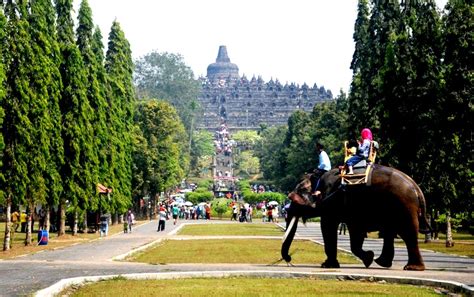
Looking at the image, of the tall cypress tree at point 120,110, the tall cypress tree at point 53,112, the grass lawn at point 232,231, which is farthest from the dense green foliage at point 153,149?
the tall cypress tree at point 53,112

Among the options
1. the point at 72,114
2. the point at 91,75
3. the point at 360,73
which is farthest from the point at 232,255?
the point at 360,73

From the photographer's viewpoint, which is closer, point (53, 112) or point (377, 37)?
point (53, 112)

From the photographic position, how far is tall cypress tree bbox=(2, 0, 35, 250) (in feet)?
119

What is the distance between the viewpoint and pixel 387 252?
21.9m

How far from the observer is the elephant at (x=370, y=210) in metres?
21.3

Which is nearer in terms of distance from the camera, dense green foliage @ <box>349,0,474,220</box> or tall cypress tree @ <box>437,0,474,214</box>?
tall cypress tree @ <box>437,0,474,214</box>

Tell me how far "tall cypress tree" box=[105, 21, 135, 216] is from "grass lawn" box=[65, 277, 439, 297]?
44654mm

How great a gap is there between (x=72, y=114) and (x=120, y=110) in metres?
18.1

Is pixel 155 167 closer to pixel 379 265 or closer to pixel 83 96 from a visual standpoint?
pixel 83 96

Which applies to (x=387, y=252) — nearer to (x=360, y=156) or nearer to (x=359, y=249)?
(x=359, y=249)

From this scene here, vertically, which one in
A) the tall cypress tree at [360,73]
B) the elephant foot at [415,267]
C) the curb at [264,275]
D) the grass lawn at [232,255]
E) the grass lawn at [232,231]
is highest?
the tall cypress tree at [360,73]

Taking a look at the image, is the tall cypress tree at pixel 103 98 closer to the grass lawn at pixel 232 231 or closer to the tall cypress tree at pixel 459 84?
the grass lawn at pixel 232 231

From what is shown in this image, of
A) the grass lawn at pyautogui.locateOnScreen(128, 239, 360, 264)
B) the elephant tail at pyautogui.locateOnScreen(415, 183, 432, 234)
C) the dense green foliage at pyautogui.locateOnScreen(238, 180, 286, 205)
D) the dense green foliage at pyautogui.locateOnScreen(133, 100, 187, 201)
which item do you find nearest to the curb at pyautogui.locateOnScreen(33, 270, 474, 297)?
the elephant tail at pyautogui.locateOnScreen(415, 183, 432, 234)

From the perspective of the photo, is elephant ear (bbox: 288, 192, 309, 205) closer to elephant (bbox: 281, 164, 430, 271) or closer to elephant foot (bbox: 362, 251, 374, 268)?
elephant (bbox: 281, 164, 430, 271)
